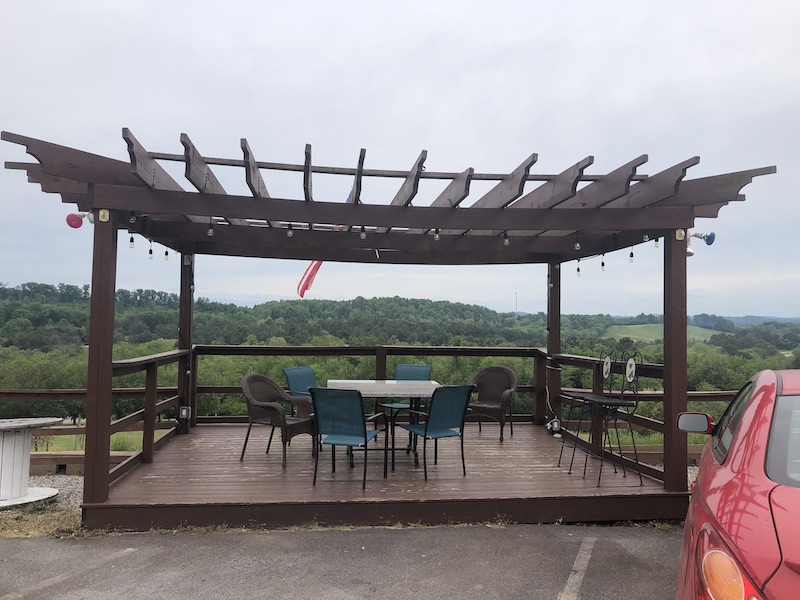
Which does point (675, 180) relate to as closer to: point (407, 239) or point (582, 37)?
point (407, 239)

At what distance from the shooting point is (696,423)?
2.46 metres

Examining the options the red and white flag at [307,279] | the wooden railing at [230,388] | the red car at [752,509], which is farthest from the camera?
the red and white flag at [307,279]

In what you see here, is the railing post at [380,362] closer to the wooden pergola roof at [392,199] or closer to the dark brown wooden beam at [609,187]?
the wooden pergola roof at [392,199]

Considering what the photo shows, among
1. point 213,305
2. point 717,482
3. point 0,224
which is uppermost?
point 0,224

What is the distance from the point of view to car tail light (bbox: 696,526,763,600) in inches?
45.1

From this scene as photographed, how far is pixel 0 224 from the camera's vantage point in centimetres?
1426

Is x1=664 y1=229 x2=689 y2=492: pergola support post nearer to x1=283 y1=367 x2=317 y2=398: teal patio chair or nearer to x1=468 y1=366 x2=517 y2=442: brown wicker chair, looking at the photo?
x1=468 y1=366 x2=517 y2=442: brown wicker chair

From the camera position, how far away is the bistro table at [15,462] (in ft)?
→ 14.3

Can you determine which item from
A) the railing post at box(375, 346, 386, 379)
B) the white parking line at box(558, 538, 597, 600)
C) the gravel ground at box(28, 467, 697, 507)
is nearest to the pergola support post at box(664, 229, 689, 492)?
the gravel ground at box(28, 467, 697, 507)

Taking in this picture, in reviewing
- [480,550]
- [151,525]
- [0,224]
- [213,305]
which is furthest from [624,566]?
[0,224]

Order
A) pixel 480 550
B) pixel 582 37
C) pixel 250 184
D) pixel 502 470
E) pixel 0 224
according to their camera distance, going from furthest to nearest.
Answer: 1. pixel 0 224
2. pixel 582 37
3. pixel 502 470
4. pixel 250 184
5. pixel 480 550

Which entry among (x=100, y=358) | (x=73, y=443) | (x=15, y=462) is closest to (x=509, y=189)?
(x=100, y=358)

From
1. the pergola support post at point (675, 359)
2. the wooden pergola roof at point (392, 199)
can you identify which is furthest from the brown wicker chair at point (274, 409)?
the pergola support post at point (675, 359)

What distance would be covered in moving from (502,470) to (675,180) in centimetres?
279
